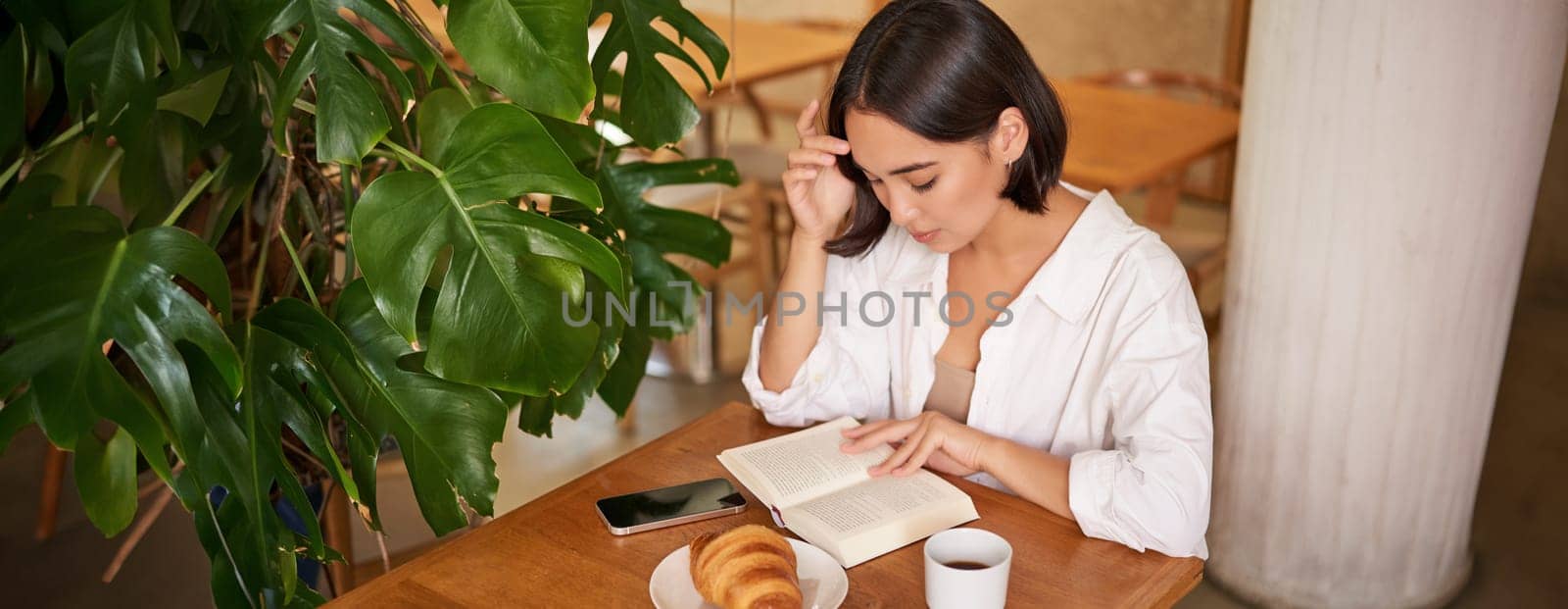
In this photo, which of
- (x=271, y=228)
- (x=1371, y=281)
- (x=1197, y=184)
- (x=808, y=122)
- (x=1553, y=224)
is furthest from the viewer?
(x=1197, y=184)

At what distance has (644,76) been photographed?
1.79 metres

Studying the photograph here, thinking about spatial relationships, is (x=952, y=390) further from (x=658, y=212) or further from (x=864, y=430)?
(x=658, y=212)

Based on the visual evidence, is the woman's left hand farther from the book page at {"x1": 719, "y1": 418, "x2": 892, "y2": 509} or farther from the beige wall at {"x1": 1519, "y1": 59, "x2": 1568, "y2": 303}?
the beige wall at {"x1": 1519, "y1": 59, "x2": 1568, "y2": 303}

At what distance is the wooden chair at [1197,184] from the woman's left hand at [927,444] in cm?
73

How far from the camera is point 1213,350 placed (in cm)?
386

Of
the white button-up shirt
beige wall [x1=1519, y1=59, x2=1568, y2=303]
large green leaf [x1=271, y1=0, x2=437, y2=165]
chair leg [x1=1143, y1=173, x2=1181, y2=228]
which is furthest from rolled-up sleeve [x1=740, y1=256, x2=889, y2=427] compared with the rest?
beige wall [x1=1519, y1=59, x2=1568, y2=303]

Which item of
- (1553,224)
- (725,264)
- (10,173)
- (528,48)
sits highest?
(528,48)

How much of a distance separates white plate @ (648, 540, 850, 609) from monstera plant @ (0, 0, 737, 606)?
22 cm

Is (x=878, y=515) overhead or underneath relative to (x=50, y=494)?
overhead

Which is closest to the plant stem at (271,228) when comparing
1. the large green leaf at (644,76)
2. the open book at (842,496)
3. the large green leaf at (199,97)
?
the large green leaf at (199,97)

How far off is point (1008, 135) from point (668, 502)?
1.99 feet

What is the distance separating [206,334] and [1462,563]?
7.70ft

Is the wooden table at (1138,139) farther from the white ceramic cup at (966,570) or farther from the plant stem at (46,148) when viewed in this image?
the plant stem at (46,148)

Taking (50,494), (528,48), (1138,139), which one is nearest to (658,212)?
(528,48)
